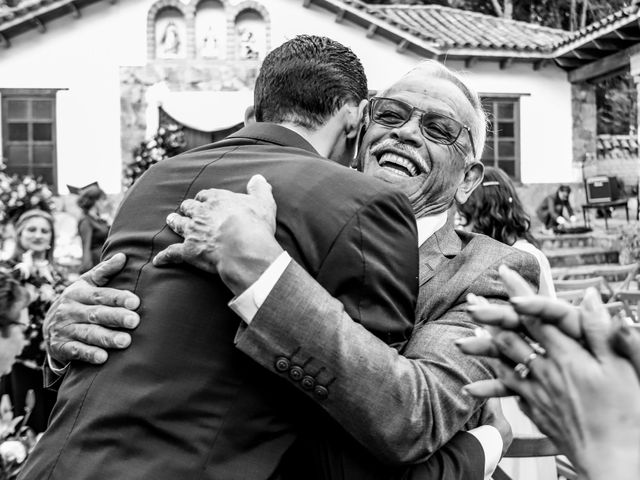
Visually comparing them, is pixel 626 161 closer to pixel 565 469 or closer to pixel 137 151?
pixel 137 151

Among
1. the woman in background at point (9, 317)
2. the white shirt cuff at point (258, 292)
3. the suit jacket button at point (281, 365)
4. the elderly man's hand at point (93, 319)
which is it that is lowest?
the woman in background at point (9, 317)

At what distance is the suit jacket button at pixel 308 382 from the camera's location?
1.43m

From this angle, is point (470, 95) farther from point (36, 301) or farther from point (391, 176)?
point (36, 301)

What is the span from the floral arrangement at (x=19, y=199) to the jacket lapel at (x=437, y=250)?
16.0ft

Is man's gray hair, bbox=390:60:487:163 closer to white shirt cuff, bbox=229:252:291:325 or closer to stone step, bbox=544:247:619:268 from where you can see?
white shirt cuff, bbox=229:252:291:325

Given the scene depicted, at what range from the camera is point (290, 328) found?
1.43 m

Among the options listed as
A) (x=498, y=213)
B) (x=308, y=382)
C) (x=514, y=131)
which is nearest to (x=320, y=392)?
(x=308, y=382)

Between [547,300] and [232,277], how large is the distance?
66cm

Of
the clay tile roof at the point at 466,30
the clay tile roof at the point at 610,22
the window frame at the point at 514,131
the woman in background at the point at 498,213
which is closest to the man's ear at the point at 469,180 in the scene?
the woman in background at the point at 498,213

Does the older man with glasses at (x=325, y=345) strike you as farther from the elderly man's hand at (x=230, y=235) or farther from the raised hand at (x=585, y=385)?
the raised hand at (x=585, y=385)

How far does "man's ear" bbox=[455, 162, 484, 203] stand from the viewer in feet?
7.66

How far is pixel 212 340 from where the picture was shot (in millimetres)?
1441

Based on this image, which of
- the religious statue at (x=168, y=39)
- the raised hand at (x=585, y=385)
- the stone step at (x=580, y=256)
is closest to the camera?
the raised hand at (x=585, y=385)

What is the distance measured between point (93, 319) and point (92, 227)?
6.28 meters
